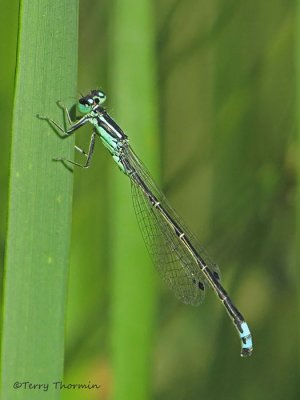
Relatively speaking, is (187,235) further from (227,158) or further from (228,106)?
(228,106)

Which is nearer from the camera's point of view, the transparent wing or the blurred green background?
the transparent wing

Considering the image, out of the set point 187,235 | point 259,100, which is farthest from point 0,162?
point 259,100

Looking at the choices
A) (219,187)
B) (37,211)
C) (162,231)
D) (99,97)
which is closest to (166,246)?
(162,231)

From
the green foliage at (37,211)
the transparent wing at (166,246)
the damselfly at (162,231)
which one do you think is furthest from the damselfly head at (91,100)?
the green foliage at (37,211)

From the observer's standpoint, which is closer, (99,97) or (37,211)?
(37,211)

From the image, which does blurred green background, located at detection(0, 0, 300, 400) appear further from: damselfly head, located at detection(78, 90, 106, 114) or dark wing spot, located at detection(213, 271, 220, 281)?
damselfly head, located at detection(78, 90, 106, 114)

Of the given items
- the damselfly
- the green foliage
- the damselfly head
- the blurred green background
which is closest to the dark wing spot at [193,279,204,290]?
the damselfly

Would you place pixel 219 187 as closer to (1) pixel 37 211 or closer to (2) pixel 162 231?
(2) pixel 162 231
